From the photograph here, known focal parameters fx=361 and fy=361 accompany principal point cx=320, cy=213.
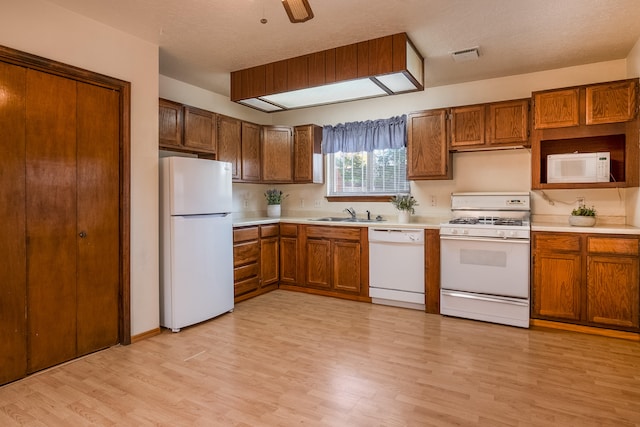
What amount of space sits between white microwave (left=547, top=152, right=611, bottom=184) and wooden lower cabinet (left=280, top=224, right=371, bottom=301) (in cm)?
197

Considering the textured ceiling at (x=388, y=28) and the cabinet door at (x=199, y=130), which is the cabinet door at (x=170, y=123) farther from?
the textured ceiling at (x=388, y=28)

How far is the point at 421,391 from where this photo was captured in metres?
2.22

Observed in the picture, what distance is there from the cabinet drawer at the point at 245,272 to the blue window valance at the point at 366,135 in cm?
184

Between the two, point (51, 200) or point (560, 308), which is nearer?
point (51, 200)

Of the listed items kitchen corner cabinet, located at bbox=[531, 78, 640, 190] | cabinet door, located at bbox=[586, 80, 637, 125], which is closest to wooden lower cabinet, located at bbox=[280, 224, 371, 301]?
kitchen corner cabinet, located at bbox=[531, 78, 640, 190]

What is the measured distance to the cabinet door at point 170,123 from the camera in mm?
3521

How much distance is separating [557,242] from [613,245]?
15.5 inches

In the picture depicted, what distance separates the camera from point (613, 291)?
3.05m

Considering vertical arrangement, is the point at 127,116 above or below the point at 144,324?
above

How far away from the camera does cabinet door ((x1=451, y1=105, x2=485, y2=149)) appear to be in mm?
3805

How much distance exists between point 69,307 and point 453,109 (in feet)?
13.0

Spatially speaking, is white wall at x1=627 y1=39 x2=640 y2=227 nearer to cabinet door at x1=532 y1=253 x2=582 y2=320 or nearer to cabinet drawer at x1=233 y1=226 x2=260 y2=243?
cabinet door at x1=532 y1=253 x2=582 y2=320

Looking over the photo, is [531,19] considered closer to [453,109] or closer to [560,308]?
[453,109]

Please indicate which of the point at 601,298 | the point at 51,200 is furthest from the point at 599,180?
the point at 51,200
